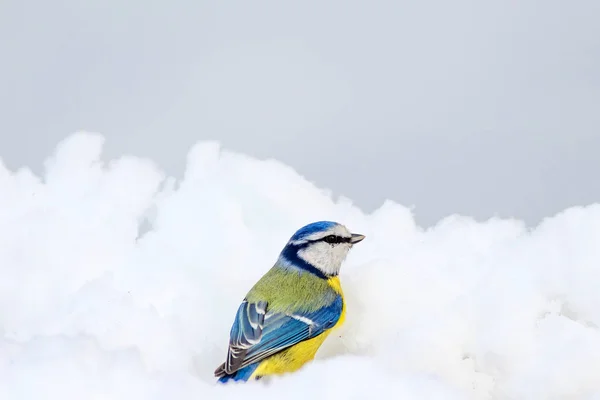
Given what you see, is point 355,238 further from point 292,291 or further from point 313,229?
point 292,291

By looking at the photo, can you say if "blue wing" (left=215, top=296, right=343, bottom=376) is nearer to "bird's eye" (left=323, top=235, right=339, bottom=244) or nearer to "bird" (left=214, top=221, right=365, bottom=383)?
"bird" (left=214, top=221, right=365, bottom=383)

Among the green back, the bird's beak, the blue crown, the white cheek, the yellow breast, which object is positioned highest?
the blue crown

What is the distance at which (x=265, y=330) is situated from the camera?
6.57ft

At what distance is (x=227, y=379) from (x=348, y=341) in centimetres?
43

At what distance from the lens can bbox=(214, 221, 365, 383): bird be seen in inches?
77.2

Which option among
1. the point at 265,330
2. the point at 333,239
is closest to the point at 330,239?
the point at 333,239

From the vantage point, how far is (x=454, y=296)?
7.50 feet

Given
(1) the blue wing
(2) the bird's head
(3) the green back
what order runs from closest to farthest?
(1) the blue wing < (3) the green back < (2) the bird's head

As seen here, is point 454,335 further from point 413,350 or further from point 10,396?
point 10,396

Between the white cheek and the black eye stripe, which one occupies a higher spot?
the black eye stripe

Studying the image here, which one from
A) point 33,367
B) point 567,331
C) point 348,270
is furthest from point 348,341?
point 33,367

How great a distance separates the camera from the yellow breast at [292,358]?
77.7 inches

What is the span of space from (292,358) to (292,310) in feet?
0.43

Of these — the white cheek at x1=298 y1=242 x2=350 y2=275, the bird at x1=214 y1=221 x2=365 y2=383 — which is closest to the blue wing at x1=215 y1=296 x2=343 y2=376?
the bird at x1=214 y1=221 x2=365 y2=383
